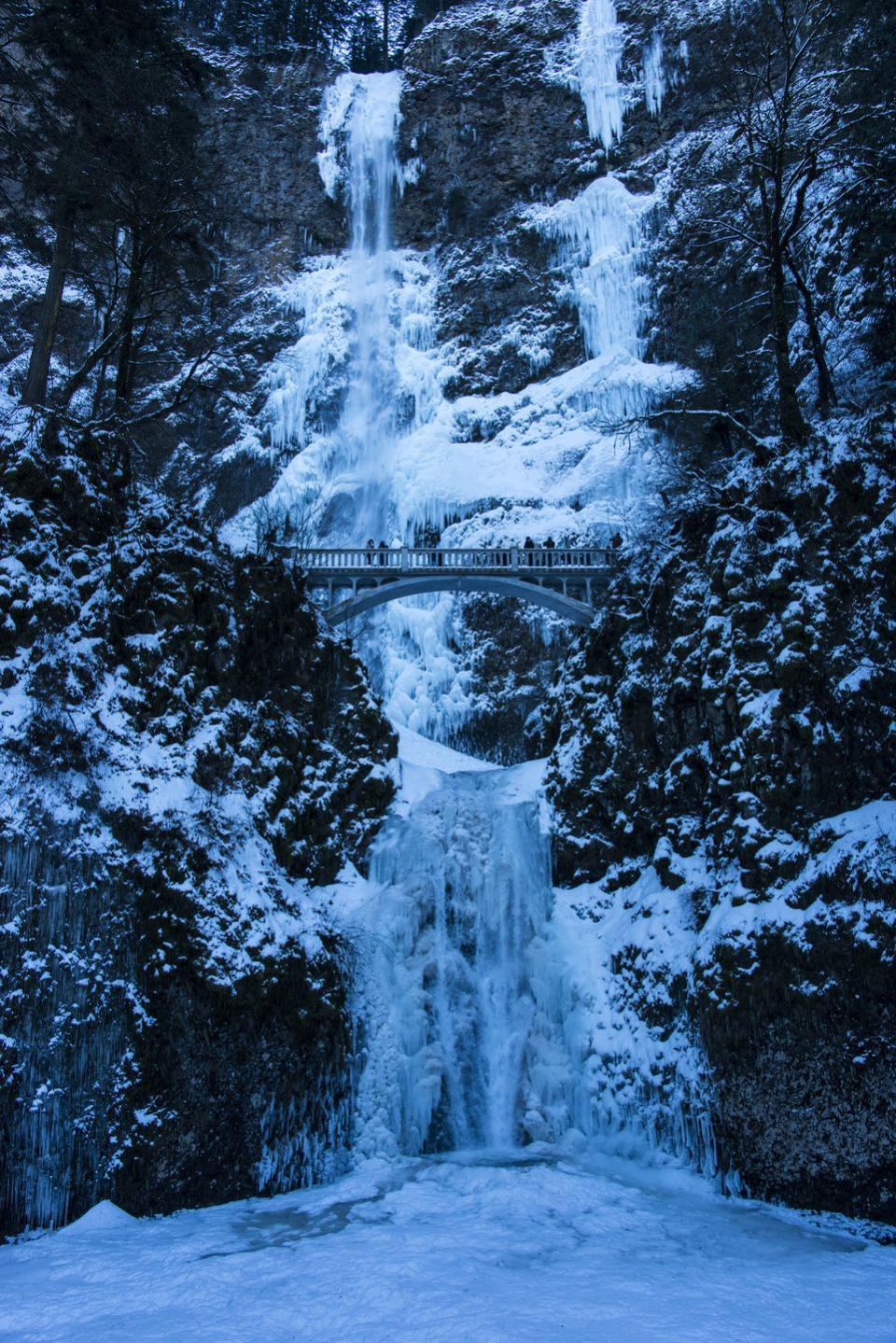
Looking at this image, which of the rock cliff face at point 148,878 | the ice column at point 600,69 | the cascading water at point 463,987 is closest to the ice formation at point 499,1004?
Answer: the cascading water at point 463,987

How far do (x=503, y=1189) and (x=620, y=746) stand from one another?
6210 millimetres

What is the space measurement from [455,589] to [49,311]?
493 inches

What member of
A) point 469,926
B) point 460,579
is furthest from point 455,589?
point 469,926

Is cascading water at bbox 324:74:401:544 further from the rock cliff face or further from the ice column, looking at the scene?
the rock cliff face

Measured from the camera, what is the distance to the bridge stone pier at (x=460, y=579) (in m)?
24.2

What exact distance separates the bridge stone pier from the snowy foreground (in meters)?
15.7

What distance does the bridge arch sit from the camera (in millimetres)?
24266

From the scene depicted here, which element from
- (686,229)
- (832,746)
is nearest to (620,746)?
(832,746)

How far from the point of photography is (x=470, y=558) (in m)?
27.1

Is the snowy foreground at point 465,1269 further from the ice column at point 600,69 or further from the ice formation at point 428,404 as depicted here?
the ice column at point 600,69

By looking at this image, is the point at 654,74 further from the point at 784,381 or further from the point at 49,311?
the point at 49,311

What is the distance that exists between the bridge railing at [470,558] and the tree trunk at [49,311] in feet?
30.3

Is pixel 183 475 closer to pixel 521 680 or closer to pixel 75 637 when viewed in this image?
pixel 521 680

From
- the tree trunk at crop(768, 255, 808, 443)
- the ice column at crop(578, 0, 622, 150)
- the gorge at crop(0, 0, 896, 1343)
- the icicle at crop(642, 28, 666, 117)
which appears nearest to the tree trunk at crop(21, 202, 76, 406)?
the gorge at crop(0, 0, 896, 1343)
